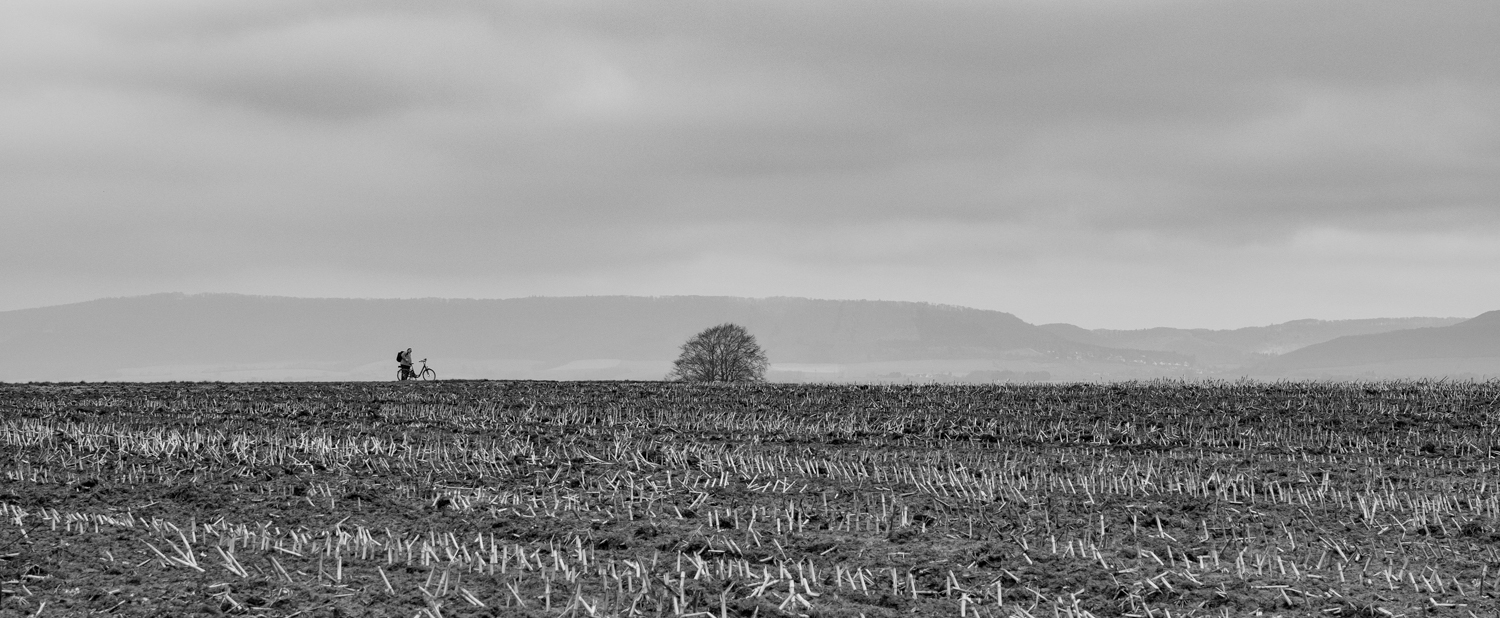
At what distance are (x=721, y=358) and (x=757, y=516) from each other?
52062 mm

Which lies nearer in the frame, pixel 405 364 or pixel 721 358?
pixel 405 364

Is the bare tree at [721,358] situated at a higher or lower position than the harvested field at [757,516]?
higher

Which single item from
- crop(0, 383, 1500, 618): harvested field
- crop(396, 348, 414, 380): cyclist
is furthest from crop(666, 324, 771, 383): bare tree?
crop(0, 383, 1500, 618): harvested field

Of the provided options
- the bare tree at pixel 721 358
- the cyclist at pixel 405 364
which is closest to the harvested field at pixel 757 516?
the cyclist at pixel 405 364

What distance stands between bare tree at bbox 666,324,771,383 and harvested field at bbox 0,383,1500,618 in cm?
3711

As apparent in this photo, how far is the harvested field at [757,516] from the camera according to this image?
36.4 ft

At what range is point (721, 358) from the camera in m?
67.1

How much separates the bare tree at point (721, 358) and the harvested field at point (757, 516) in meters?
37.1

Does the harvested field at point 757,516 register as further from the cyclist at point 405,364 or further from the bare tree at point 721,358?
the bare tree at point 721,358

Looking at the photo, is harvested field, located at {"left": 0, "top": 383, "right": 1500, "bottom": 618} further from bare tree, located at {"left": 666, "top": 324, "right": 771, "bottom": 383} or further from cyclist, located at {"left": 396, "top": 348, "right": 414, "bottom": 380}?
bare tree, located at {"left": 666, "top": 324, "right": 771, "bottom": 383}

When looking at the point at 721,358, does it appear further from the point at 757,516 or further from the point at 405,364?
the point at 757,516

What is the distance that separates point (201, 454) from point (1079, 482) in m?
13.9

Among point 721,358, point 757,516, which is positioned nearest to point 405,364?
point 721,358

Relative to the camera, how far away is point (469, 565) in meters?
11.9
